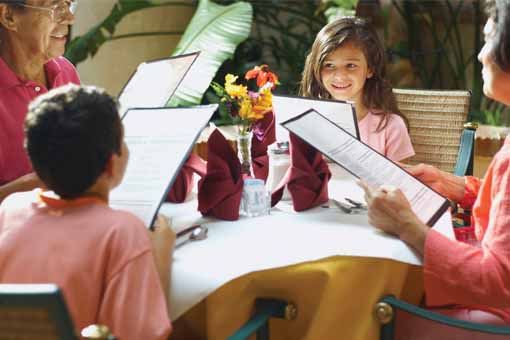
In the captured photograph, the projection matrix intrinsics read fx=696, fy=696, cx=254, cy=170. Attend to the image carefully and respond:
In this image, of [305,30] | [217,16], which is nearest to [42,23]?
[217,16]

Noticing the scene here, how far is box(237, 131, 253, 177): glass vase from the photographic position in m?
1.90

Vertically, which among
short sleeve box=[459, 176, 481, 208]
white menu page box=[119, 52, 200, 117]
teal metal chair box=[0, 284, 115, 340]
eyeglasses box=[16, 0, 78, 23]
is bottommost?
short sleeve box=[459, 176, 481, 208]

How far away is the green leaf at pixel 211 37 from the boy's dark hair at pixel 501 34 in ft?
6.75

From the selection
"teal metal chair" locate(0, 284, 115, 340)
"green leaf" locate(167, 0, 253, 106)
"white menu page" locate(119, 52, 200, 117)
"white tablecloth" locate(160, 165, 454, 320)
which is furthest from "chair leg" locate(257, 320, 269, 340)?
"green leaf" locate(167, 0, 253, 106)

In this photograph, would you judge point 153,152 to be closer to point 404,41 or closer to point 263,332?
point 263,332

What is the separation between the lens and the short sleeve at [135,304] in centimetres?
120

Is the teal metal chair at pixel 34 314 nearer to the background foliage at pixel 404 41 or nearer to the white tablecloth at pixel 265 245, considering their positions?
the white tablecloth at pixel 265 245

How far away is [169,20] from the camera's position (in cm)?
450

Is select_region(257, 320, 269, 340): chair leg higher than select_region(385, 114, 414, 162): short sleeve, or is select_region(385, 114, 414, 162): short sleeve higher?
select_region(385, 114, 414, 162): short sleeve

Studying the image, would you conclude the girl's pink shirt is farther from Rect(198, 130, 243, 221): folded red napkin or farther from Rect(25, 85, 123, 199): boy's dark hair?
Rect(198, 130, 243, 221): folded red napkin

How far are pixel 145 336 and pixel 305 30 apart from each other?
149 inches

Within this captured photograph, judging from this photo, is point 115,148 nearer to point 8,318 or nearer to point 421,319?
point 8,318

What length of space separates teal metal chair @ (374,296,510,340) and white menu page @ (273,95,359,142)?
0.54m

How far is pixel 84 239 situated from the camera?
1.22 meters
